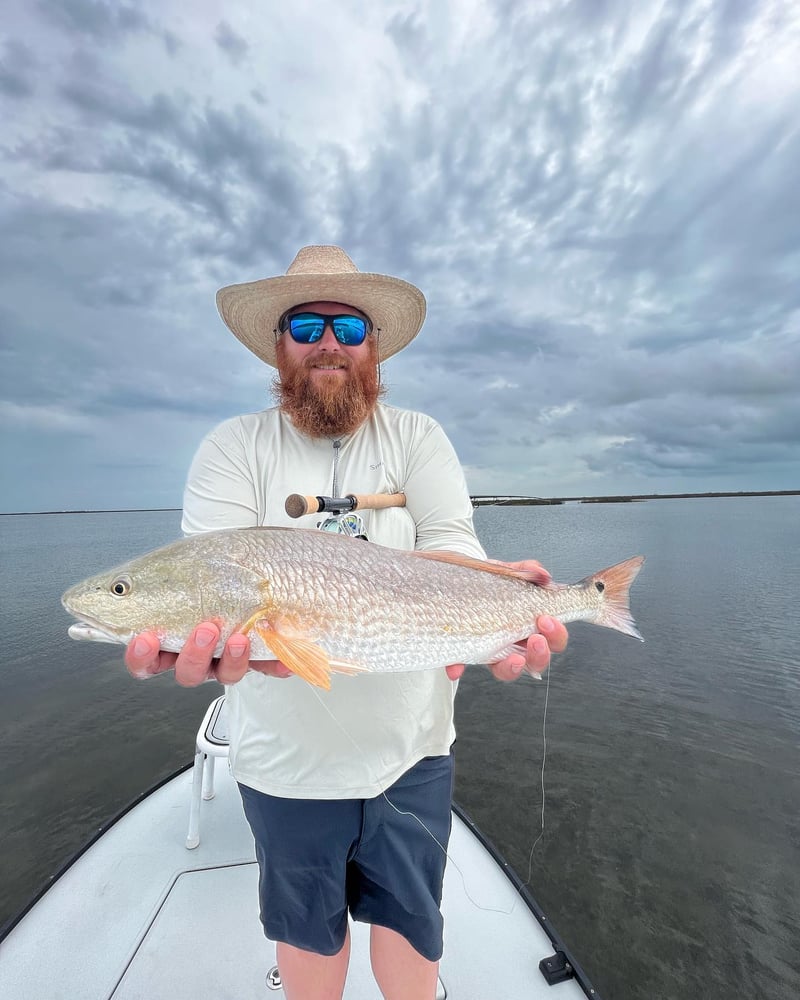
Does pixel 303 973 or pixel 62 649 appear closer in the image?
pixel 303 973

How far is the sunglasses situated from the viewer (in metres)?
3.09

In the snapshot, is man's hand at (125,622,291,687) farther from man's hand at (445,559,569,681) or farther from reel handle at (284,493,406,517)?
man's hand at (445,559,569,681)

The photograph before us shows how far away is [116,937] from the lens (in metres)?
3.54

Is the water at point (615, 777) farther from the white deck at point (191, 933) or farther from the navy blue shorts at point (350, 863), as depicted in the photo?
the navy blue shorts at point (350, 863)

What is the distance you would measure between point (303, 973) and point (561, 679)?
35.4ft

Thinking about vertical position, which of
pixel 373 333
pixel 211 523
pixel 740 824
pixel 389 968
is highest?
pixel 373 333

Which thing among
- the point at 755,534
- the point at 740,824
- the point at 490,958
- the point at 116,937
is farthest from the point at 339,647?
the point at 755,534

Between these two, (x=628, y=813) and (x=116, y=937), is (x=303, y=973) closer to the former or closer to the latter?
(x=116, y=937)

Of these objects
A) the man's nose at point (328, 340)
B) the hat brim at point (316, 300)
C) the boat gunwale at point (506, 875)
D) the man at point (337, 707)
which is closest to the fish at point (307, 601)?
the man at point (337, 707)

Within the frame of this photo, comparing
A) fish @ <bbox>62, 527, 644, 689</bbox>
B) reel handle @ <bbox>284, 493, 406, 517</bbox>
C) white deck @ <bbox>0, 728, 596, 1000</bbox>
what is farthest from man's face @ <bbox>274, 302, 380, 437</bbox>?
white deck @ <bbox>0, 728, 596, 1000</bbox>

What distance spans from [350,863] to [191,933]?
215 centimetres

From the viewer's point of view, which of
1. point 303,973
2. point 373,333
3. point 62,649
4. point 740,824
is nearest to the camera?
point 303,973

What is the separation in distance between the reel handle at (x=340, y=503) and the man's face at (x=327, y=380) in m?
0.48

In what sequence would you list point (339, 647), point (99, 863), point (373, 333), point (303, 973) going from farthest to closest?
point (99, 863) < point (373, 333) < point (303, 973) < point (339, 647)
